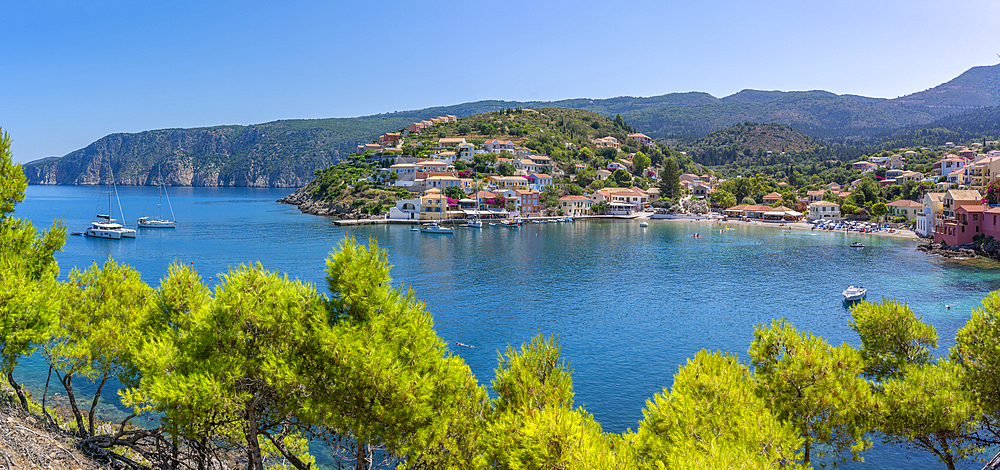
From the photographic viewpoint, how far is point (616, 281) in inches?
1828

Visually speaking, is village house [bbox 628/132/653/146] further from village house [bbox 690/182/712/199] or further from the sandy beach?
the sandy beach

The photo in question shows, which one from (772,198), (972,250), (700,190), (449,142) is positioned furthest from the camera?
(449,142)

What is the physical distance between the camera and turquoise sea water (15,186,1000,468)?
26.9 m

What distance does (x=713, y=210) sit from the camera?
11519cm

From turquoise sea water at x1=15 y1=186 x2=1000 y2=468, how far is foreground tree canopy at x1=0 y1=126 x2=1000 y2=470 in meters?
7.48

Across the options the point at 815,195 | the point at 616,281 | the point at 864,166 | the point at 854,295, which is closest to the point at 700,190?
the point at 815,195

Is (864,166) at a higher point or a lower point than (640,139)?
lower

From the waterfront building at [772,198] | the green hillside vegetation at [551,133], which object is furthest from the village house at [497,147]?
the waterfront building at [772,198]

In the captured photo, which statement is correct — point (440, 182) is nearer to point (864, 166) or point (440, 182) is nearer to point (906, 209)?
point (906, 209)

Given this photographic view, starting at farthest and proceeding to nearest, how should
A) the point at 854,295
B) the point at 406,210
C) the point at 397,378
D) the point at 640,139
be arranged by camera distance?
the point at 640,139, the point at 406,210, the point at 854,295, the point at 397,378

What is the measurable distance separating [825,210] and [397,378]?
4150 inches

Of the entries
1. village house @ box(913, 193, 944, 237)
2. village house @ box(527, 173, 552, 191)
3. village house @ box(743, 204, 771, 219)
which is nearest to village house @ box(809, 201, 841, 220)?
village house @ box(743, 204, 771, 219)

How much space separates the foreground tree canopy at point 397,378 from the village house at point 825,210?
95.0 meters

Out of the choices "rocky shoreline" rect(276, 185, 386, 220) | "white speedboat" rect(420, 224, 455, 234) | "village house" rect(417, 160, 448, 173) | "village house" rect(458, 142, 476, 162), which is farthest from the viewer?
"village house" rect(458, 142, 476, 162)
